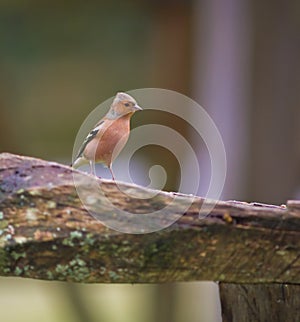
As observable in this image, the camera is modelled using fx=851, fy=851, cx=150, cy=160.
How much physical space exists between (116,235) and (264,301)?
0.54 feet

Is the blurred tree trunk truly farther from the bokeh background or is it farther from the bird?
the bird

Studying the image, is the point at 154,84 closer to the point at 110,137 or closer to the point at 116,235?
the point at 110,137

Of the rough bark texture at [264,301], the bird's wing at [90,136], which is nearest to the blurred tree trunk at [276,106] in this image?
the bird's wing at [90,136]

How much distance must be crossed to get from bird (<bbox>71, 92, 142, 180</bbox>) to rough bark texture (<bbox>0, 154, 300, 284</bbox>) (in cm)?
24

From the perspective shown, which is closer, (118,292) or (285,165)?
(285,165)

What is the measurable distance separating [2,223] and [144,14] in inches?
92.5

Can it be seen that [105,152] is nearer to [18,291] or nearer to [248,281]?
[248,281]

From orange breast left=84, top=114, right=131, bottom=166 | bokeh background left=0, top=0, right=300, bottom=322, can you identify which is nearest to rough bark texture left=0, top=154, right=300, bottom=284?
orange breast left=84, top=114, right=131, bottom=166

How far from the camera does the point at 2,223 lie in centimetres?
55

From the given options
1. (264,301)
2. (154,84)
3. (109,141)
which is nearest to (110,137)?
(109,141)

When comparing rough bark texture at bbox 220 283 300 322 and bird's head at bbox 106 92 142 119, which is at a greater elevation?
bird's head at bbox 106 92 142 119

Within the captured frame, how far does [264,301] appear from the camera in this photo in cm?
65

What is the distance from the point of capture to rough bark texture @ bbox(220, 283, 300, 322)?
0.63 meters

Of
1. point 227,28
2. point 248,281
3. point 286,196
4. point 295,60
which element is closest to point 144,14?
point 227,28
